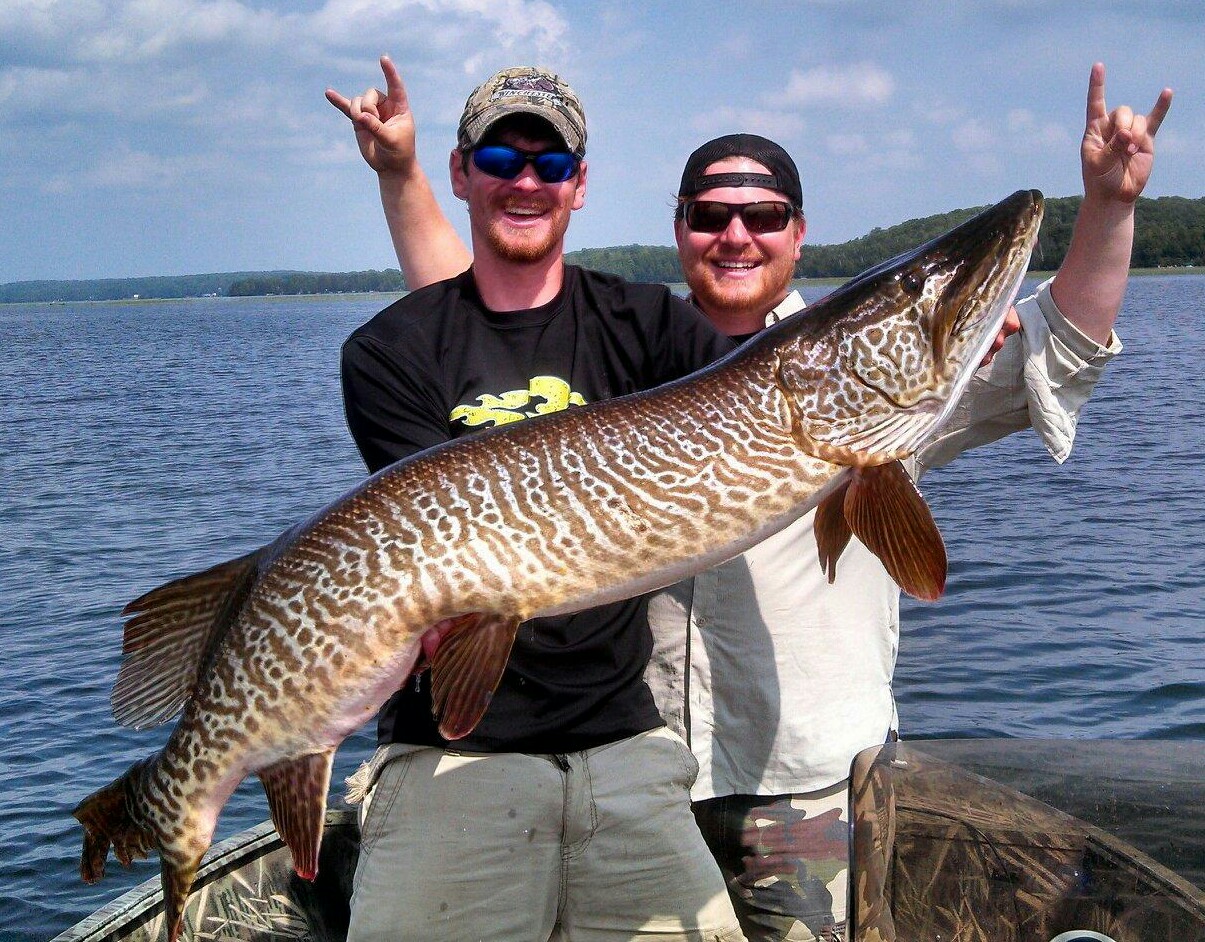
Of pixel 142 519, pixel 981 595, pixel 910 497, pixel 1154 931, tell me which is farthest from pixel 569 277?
pixel 142 519

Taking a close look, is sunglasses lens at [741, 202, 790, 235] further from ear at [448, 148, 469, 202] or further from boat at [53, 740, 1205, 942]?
boat at [53, 740, 1205, 942]

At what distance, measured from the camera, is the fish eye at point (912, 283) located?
9.95 ft

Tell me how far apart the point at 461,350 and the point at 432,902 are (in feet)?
5.23

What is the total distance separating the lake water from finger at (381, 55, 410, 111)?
450 cm

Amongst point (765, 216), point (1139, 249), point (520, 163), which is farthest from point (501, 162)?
point (1139, 249)

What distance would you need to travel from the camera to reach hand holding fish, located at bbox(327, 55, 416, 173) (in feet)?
13.4

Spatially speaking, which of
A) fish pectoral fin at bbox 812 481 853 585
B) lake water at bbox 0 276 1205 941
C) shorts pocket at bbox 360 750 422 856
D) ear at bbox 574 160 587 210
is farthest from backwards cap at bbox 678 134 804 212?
lake water at bbox 0 276 1205 941

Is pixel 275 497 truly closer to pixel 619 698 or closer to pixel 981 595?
pixel 981 595

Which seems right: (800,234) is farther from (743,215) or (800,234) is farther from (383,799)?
(383,799)

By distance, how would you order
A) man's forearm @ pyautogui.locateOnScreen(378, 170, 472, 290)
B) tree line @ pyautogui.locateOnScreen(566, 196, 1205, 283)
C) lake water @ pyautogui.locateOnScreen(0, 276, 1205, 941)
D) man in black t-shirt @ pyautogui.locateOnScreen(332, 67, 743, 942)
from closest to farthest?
1. man in black t-shirt @ pyautogui.locateOnScreen(332, 67, 743, 942)
2. man's forearm @ pyautogui.locateOnScreen(378, 170, 472, 290)
3. lake water @ pyautogui.locateOnScreen(0, 276, 1205, 941)
4. tree line @ pyautogui.locateOnScreen(566, 196, 1205, 283)

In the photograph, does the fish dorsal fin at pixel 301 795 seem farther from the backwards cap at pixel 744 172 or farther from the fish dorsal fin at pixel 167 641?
the backwards cap at pixel 744 172

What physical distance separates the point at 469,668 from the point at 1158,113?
248 cm

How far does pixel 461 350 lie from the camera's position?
3441mm

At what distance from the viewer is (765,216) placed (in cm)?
415
